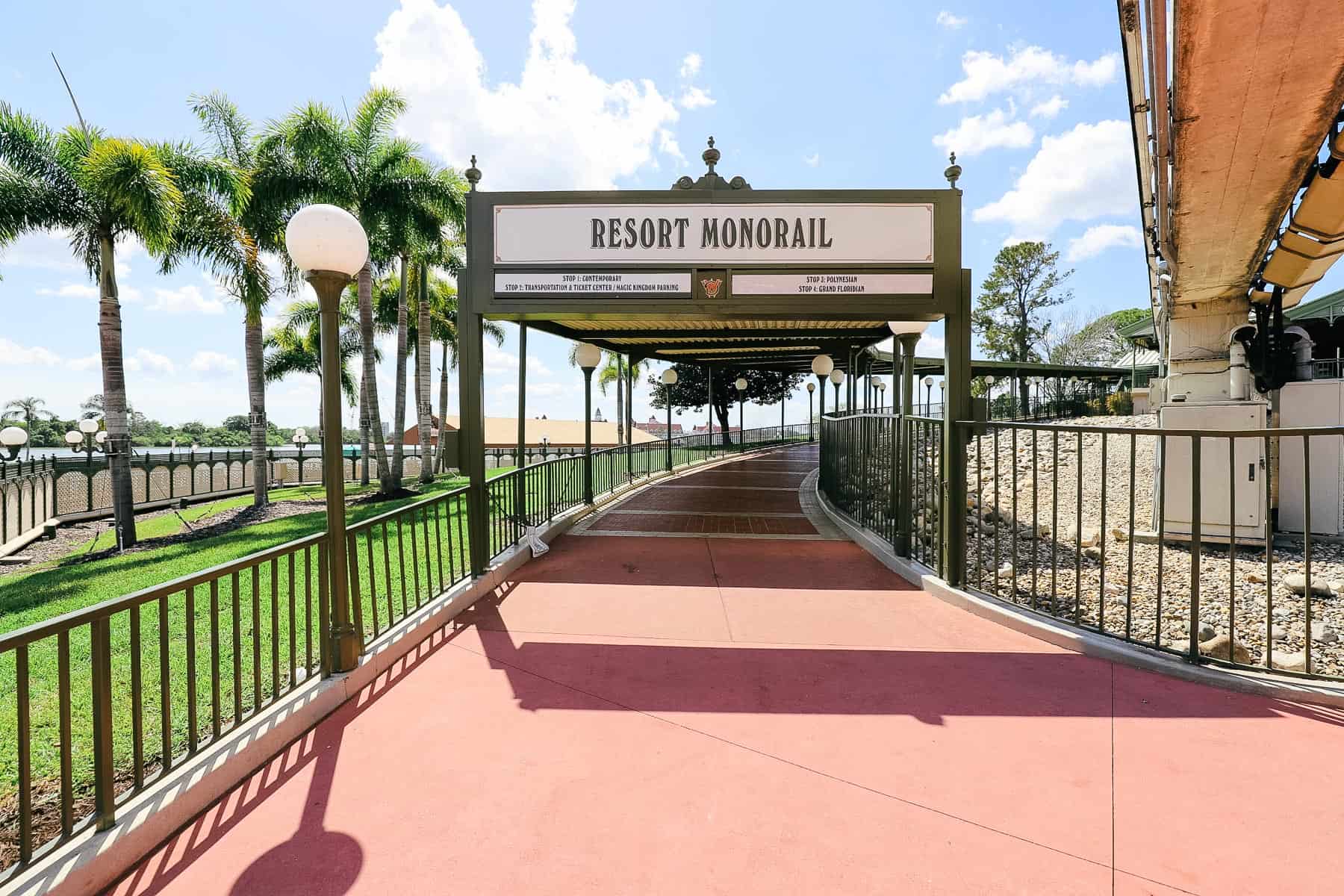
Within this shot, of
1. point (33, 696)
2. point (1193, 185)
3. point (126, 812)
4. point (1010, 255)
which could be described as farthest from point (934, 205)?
point (1010, 255)

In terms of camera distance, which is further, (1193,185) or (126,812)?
(1193,185)

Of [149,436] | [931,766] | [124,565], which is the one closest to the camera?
[931,766]

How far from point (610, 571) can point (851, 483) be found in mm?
4112

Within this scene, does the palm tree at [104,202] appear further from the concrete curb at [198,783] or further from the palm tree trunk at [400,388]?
the concrete curb at [198,783]

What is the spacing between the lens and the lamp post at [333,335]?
346cm

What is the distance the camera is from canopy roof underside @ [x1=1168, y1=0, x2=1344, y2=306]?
10.1ft

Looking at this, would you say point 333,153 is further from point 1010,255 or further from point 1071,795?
point 1010,255

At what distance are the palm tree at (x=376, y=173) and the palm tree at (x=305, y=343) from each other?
5.63 m

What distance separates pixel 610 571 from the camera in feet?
19.8

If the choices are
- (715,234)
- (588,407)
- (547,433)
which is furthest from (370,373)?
(547,433)

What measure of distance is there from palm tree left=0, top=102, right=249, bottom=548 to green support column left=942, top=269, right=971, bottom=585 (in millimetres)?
14444

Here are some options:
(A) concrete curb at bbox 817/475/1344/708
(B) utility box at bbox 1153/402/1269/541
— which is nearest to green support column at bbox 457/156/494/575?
(A) concrete curb at bbox 817/475/1344/708

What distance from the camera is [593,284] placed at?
519 centimetres

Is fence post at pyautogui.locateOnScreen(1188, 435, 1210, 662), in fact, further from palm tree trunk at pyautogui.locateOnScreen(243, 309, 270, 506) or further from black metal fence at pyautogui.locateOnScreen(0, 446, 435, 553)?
palm tree trunk at pyautogui.locateOnScreen(243, 309, 270, 506)
